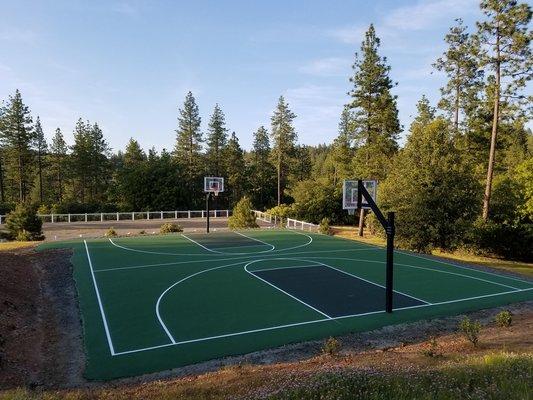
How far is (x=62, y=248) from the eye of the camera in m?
23.3

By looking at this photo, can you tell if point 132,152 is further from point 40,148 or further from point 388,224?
point 388,224

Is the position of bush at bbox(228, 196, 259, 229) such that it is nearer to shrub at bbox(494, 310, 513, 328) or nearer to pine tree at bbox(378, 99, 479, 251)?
pine tree at bbox(378, 99, 479, 251)

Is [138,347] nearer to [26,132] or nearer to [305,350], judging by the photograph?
[305,350]

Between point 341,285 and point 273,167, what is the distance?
5157cm

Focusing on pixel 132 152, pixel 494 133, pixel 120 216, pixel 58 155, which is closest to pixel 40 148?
pixel 58 155

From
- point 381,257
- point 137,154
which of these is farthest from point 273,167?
point 381,257

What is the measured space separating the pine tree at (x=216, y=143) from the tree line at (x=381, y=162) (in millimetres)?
159

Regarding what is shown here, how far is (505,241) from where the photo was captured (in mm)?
30250

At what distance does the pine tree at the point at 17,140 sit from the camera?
2077 inches

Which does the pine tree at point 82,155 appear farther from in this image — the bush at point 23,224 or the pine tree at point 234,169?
the bush at point 23,224

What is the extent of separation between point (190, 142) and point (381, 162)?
114 feet

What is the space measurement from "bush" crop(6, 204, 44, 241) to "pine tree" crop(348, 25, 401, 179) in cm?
2730

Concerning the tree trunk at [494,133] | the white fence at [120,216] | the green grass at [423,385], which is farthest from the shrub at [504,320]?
the white fence at [120,216]

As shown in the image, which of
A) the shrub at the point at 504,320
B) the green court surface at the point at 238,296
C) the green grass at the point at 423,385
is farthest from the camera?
the shrub at the point at 504,320
